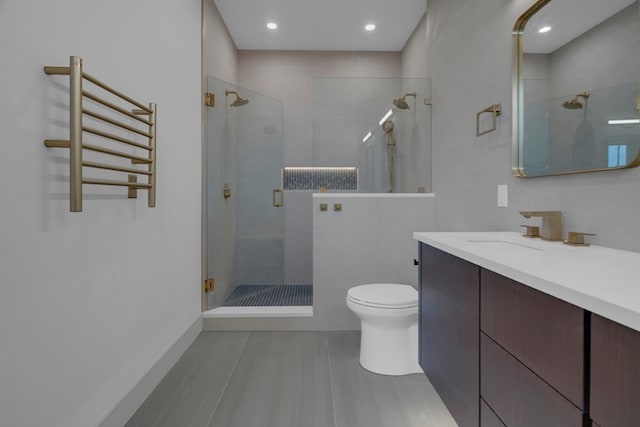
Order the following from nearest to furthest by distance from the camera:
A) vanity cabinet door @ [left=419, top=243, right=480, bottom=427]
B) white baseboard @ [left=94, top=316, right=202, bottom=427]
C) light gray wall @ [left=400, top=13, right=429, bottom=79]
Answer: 1. vanity cabinet door @ [left=419, top=243, right=480, bottom=427]
2. white baseboard @ [left=94, top=316, right=202, bottom=427]
3. light gray wall @ [left=400, top=13, right=429, bottom=79]

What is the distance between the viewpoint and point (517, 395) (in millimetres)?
793

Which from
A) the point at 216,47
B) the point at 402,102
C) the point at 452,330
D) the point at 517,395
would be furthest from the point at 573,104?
the point at 216,47

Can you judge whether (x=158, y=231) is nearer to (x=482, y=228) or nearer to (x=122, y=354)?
(x=122, y=354)

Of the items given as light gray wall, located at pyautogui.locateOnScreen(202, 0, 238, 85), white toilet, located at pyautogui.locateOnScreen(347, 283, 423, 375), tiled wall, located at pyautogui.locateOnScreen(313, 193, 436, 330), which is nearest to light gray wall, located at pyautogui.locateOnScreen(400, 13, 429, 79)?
tiled wall, located at pyautogui.locateOnScreen(313, 193, 436, 330)

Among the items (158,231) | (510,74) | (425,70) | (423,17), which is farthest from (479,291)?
(423,17)

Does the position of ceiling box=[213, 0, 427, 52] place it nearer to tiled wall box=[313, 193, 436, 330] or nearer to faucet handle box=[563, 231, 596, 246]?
tiled wall box=[313, 193, 436, 330]

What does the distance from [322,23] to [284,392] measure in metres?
3.17

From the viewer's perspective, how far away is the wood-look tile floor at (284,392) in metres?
1.54

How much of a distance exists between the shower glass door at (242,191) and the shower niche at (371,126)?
1.75ft

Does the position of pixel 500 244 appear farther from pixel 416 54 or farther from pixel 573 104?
pixel 416 54

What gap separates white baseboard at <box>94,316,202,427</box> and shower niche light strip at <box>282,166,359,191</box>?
1558 millimetres

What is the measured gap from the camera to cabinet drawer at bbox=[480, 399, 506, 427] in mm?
879

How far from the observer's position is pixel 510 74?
1.65m

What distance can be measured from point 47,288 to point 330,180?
2.09 meters
